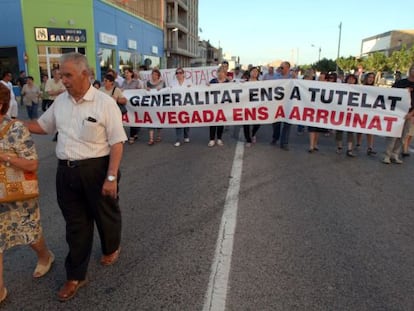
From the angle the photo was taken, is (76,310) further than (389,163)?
No

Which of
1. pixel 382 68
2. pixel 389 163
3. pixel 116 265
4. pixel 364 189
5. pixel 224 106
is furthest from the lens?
pixel 382 68

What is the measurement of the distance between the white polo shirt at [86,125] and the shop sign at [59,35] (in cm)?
2338

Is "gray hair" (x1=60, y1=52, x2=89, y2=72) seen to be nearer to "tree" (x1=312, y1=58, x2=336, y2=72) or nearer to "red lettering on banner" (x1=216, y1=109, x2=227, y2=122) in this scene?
"red lettering on banner" (x1=216, y1=109, x2=227, y2=122)

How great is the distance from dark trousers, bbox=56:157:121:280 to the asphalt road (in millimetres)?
276

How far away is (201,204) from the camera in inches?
201

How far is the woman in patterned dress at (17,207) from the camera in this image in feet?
9.05

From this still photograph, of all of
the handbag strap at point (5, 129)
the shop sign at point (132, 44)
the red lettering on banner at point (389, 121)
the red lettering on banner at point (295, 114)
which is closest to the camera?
the handbag strap at point (5, 129)

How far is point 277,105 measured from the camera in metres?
8.59

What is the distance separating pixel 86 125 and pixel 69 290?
1334mm

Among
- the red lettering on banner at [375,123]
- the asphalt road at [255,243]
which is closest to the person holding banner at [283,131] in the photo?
the asphalt road at [255,243]

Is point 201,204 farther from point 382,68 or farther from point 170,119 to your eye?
point 382,68

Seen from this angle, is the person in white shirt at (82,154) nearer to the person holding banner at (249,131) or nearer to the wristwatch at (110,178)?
the wristwatch at (110,178)

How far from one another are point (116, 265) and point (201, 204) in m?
1.80

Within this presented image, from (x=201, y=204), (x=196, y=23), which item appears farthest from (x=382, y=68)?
(x=201, y=204)
